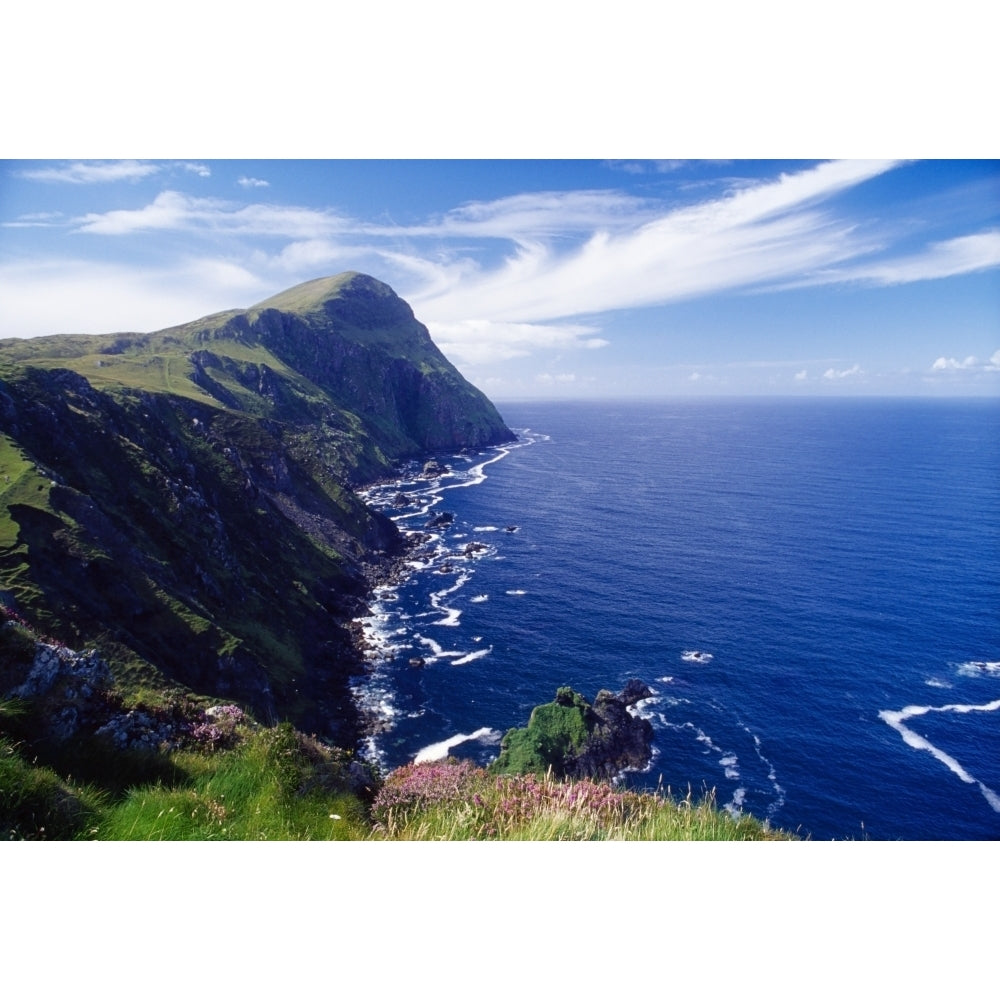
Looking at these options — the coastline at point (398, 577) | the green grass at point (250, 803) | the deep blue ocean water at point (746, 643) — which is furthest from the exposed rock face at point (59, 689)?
the deep blue ocean water at point (746, 643)

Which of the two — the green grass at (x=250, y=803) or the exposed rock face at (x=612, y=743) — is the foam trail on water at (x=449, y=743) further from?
the green grass at (x=250, y=803)

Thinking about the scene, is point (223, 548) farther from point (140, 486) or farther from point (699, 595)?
point (699, 595)

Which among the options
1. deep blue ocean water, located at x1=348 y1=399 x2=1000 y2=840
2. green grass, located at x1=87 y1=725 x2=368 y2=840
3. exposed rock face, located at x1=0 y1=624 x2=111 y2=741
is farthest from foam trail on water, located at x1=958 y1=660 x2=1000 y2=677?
exposed rock face, located at x1=0 y1=624 x2=111 y2=741

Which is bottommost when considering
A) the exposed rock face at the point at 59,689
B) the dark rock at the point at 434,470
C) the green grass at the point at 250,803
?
the dark rock at the point at 434,470

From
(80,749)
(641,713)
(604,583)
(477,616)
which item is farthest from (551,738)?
(80,749)

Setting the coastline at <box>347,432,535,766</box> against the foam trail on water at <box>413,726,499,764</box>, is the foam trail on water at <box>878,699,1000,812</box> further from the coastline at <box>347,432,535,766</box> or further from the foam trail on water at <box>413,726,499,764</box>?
the foam trail on water at <box>413,726,499,764</box>

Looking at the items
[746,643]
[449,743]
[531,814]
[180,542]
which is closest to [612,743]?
[449,743]
